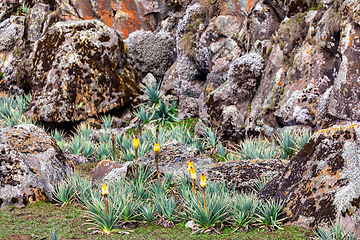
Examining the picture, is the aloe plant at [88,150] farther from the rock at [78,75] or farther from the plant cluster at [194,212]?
the plant cluster at [194,212]

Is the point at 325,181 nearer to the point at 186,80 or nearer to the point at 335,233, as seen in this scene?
the point at 335,233

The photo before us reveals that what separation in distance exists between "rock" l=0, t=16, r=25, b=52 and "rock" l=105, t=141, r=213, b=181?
11848 mm

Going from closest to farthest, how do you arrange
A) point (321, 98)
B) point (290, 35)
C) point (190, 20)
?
1. point (321, 98)
2. point (290, 35)
3. point (190, 20)

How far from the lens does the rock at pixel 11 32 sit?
16141 mm

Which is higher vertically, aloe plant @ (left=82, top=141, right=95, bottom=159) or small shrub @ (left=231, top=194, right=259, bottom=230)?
small shrub @ (left=231, top=194, right=259, bottom=230)

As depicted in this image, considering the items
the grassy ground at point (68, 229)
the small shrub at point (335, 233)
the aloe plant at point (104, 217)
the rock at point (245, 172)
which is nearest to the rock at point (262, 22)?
the rock at point (245, 172)

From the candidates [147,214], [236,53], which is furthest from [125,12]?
[147,214]

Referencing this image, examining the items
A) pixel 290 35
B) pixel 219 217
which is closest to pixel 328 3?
pixel 290 35

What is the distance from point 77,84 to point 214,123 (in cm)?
472

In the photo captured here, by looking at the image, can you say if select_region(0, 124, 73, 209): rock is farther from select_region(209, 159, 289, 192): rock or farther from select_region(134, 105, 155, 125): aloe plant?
select_region(134, 105, 155, 125): aloe plant

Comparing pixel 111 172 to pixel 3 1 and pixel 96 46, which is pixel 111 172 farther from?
pixel 3 1

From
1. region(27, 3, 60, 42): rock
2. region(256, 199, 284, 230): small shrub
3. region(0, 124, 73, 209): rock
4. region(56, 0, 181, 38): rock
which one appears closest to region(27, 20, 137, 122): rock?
region(56, 0, 181, 38): rock

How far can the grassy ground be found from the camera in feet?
11.6

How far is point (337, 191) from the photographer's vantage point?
348 centimetres
